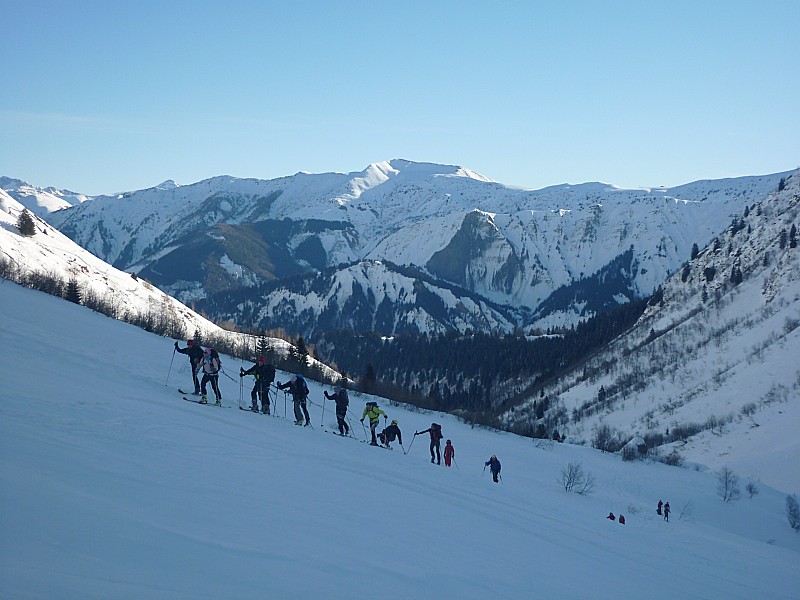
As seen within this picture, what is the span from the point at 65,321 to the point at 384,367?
508ft

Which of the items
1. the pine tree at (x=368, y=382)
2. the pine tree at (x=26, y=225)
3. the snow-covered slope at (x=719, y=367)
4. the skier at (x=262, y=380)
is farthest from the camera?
the pine tree at (x=26, y=225)

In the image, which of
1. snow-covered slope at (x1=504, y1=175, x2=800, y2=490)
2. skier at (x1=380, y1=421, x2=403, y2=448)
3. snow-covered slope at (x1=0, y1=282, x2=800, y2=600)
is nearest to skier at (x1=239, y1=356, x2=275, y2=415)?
snow-covered slope at (x1=0, y1=282, x2=800, y2=600)

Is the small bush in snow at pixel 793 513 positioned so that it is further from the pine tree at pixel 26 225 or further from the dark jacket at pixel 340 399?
the pine tree at pixel 26 225

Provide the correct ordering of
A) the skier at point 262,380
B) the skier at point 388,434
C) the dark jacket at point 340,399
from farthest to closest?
the skier at point 388,434 < the skier at point 262,380 < the dark jacket at point 340,399

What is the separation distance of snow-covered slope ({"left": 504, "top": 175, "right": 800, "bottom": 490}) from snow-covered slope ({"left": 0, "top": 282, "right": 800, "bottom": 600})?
2082 inches

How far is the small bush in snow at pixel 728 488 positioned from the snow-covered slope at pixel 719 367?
8060 mm

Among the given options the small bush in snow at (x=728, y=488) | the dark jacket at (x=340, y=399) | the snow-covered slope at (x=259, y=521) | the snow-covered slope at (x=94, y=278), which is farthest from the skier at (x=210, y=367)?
the snow-covered slope at (x=94, y=278)

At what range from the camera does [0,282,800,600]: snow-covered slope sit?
7.56 meters

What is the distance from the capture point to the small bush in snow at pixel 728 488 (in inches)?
2083

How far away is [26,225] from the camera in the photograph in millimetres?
96750

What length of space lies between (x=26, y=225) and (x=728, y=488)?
95.8m

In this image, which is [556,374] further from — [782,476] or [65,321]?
[65,321]

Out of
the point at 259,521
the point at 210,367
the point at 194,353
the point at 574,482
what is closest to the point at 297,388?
the point at 210,367

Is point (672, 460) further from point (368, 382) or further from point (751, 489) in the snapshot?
point (368, 382)
